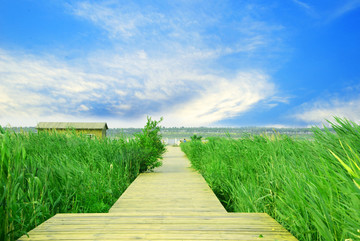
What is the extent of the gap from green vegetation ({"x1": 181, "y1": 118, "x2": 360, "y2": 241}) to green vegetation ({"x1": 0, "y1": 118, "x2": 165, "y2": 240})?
8.28ft

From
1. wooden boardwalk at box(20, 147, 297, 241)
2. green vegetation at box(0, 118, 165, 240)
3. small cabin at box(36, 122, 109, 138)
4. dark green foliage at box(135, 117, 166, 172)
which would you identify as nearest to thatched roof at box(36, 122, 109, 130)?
small cabin at box(36, 122, 109, 138)

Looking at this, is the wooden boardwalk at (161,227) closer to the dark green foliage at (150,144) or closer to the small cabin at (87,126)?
the dark green foliage at (150,144)

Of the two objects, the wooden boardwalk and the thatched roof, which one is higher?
the thatched roof

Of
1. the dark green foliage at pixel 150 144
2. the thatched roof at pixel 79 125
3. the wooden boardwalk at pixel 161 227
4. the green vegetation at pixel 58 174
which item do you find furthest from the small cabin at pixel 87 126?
the wooden boardwalk at pixel 161 227

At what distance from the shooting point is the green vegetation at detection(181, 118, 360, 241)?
7.04 feet

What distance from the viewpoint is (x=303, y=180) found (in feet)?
8.71

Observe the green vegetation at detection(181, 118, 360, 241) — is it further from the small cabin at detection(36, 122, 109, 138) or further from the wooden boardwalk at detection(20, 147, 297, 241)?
the small cabin at detection(36, 122, 109, 138)

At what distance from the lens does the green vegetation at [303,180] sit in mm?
2146

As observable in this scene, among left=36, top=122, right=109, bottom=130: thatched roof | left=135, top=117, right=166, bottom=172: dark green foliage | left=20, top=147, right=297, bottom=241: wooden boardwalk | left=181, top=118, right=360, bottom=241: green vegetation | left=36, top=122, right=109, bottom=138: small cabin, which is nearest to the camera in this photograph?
left=181, top=118, right=360, bottom=241: green vegetation

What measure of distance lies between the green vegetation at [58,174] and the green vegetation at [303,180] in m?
2.52

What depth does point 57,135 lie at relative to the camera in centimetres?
895

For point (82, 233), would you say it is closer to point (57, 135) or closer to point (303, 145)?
point (303, 145)

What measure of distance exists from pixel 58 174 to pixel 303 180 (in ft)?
13.5

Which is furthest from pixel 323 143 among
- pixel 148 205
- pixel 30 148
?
pixel 30 148
